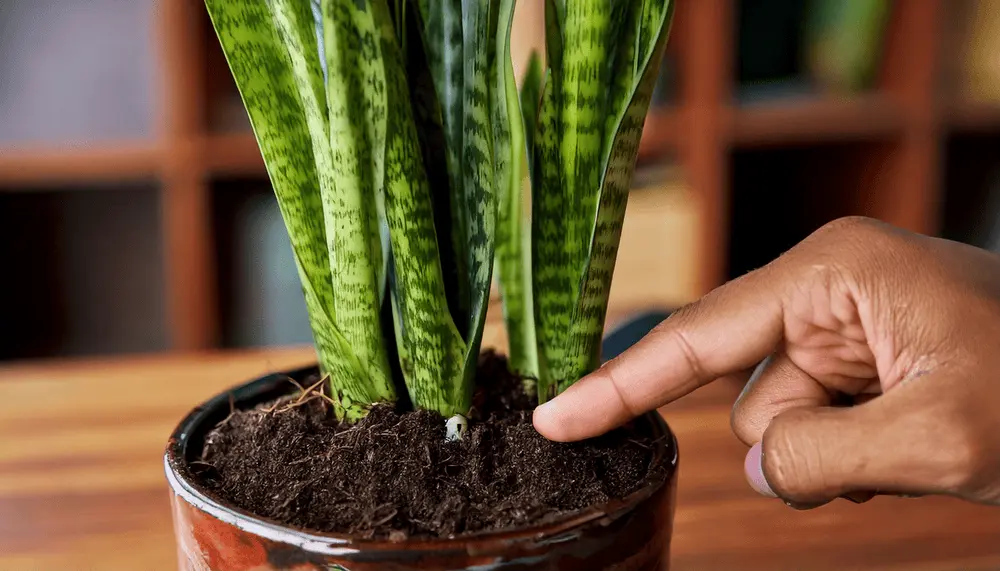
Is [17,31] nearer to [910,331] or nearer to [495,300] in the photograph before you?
[495,300]

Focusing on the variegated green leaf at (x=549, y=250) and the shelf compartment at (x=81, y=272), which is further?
the shelf compartment at (x=81, y=272)

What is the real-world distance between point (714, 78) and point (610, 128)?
48.2 inches

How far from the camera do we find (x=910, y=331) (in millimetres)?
382

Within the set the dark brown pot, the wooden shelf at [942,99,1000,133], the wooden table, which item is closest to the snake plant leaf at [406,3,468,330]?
the dark brown pot

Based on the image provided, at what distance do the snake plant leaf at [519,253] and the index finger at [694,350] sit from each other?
2.4 inches

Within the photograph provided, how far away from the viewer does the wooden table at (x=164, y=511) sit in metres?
0.57

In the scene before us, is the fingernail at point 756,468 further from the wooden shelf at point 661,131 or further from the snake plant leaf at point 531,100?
the wooden shelf at point 661,131

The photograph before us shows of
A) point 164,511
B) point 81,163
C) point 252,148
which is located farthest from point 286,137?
point 81,163

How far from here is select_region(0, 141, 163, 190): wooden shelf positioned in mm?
1408

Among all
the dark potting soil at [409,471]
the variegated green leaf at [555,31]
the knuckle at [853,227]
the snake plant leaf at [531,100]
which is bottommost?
the dark potting soil at [409,471]

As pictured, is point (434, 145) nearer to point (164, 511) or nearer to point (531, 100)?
point (531, 100)

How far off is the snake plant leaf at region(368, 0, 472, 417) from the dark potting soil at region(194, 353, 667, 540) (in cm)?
2

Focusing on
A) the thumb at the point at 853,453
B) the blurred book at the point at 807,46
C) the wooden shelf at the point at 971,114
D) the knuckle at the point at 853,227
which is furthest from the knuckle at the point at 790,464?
the wooden shelf at the point at 971,114

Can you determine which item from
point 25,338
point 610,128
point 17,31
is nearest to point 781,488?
point 610,128
